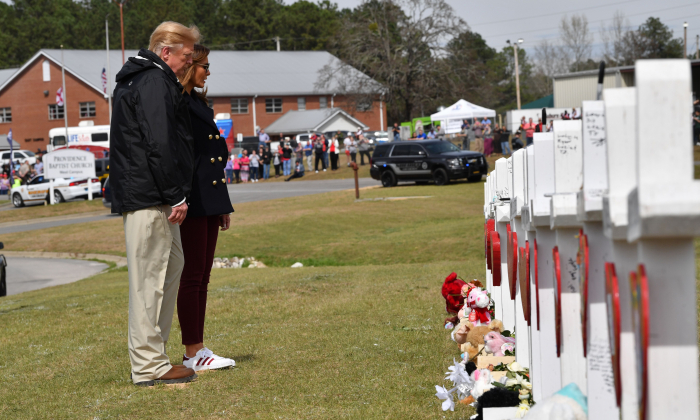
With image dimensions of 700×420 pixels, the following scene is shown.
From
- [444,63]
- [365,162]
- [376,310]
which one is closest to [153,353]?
[376,310]

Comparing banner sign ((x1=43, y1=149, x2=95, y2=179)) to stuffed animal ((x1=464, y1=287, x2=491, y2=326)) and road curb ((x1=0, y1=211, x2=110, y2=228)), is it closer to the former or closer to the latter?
road curb ((x1=0, y1=211, x2=110, y2=228))

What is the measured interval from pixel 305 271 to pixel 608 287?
1089cm

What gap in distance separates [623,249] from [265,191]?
3480 cm

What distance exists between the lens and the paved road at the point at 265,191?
29.6 meters

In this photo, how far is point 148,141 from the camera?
464 cm

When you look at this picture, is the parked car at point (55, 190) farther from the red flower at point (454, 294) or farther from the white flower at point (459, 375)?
the white flower at point (459, 375)

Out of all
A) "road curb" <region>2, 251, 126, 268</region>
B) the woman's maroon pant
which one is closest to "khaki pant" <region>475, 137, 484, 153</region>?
"road curb" <region>2, 251, 126, 268</region>

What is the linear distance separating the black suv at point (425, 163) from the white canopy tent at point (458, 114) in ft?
54.2

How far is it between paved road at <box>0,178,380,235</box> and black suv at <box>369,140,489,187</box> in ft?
6.33

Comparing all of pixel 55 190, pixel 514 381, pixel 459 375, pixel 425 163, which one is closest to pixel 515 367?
pixel 514 381

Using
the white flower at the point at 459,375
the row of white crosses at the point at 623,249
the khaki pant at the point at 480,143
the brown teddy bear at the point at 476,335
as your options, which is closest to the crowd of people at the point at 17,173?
the khaki pant at the point at 480,143

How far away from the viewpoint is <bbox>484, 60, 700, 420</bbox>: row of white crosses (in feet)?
5.82

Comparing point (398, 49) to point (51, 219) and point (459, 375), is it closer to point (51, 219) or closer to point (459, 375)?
point (51, 219)

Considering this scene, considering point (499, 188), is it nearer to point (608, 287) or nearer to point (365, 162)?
point (608, 287)
